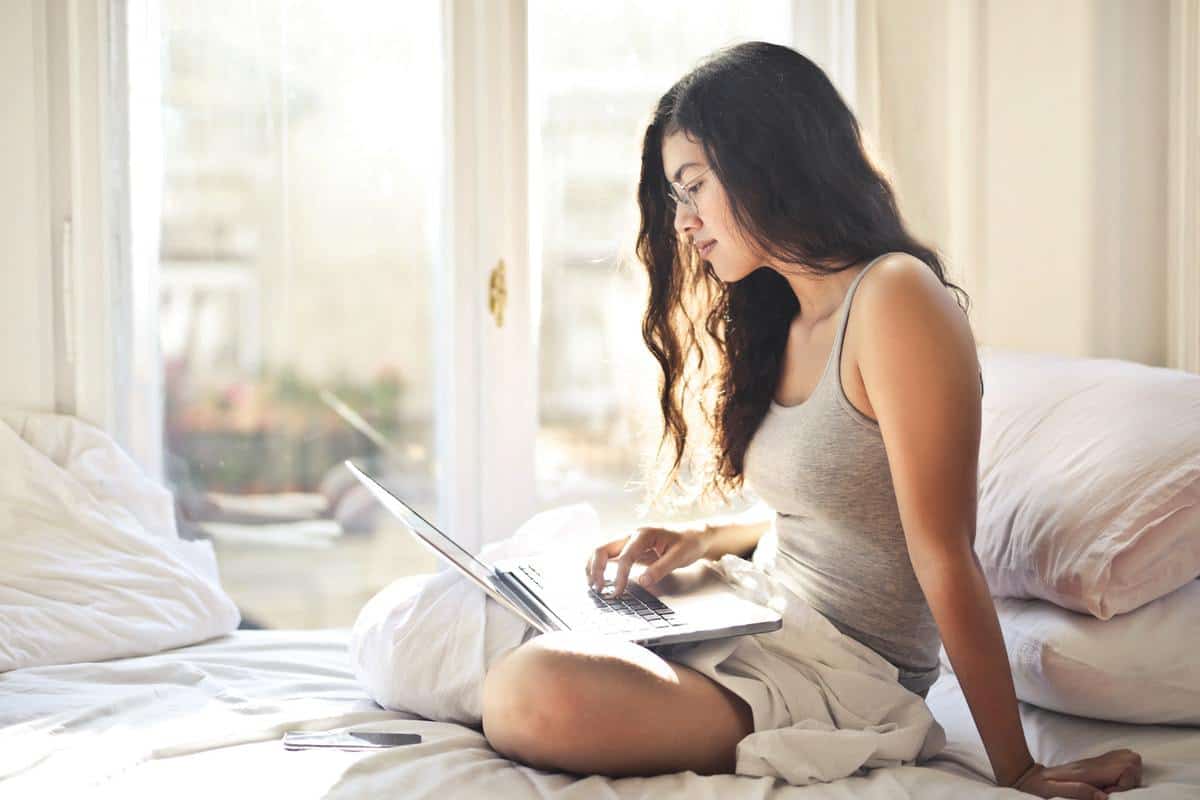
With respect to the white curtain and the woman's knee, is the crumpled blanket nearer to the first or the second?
the woman's knee

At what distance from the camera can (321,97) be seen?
7.22 ft

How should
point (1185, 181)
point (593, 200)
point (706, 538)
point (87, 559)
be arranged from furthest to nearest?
point (593, 200) < point (1185, 181) < point (87, 559) < point (706, 538)

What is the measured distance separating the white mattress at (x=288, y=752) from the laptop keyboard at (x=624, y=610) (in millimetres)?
161

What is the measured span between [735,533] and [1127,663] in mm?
517

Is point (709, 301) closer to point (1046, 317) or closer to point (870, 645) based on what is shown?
point (870, 645)

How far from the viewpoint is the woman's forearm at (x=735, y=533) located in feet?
5.19

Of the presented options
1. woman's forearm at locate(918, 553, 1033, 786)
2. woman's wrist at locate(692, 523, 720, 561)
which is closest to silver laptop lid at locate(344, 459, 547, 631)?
woman's wrist at locate(692, 523, 720, 561)

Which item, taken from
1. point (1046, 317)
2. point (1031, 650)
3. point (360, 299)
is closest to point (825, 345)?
point (1031, 650)

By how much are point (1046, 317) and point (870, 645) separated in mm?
1079

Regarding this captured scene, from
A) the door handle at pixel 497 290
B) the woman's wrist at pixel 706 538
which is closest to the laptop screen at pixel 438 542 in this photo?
the woman's wrist at pixel 706 538

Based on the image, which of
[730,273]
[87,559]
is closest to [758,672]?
[730,273]

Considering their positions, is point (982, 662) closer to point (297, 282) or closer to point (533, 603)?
point (533, 603)

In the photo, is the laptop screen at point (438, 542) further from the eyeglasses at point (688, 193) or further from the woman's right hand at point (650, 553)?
the eyeglasses at point (688, 193)

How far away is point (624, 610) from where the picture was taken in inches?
51.9
